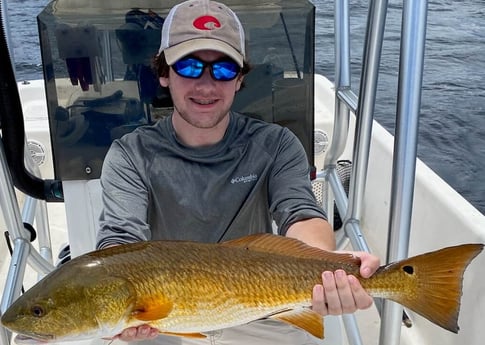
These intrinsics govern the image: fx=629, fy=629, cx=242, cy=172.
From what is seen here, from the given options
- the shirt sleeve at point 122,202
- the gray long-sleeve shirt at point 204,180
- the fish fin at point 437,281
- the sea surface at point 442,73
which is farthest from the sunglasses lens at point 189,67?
the sea surface at point 442,73

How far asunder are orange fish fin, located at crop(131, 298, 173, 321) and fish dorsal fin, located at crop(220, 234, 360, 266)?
24cm

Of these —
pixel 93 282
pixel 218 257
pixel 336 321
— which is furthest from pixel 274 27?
pixel 93 282

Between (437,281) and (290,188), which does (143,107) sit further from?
(437,281)

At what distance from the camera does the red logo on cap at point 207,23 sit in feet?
6.93

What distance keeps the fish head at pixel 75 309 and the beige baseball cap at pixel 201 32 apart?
0.86 meters

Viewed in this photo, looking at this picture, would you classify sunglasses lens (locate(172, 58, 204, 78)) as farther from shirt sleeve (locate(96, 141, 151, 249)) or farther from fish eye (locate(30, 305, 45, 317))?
fish eye (locate(30, 305, 45, 317))

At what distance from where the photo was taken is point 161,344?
2.26m

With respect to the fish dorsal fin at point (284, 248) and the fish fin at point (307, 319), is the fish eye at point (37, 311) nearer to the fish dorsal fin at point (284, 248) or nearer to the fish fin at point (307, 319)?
the fish dorsal fin at point (284, 248)

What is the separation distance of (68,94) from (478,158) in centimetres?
514

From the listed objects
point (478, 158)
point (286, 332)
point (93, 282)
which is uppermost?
point (93, 282)

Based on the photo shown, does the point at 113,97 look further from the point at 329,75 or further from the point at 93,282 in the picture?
the point at 329,75

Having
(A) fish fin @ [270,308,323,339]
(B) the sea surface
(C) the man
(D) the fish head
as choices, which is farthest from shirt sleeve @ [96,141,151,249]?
(B) the sea surface

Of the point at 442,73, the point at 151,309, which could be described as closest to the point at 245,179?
the point at 151,309

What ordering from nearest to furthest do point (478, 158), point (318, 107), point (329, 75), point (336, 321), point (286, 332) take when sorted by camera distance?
1. point (286, 332)
2. point (336, 321)
3. point (318, 107)
4. point (478, 158)
5. point (329, 75)
